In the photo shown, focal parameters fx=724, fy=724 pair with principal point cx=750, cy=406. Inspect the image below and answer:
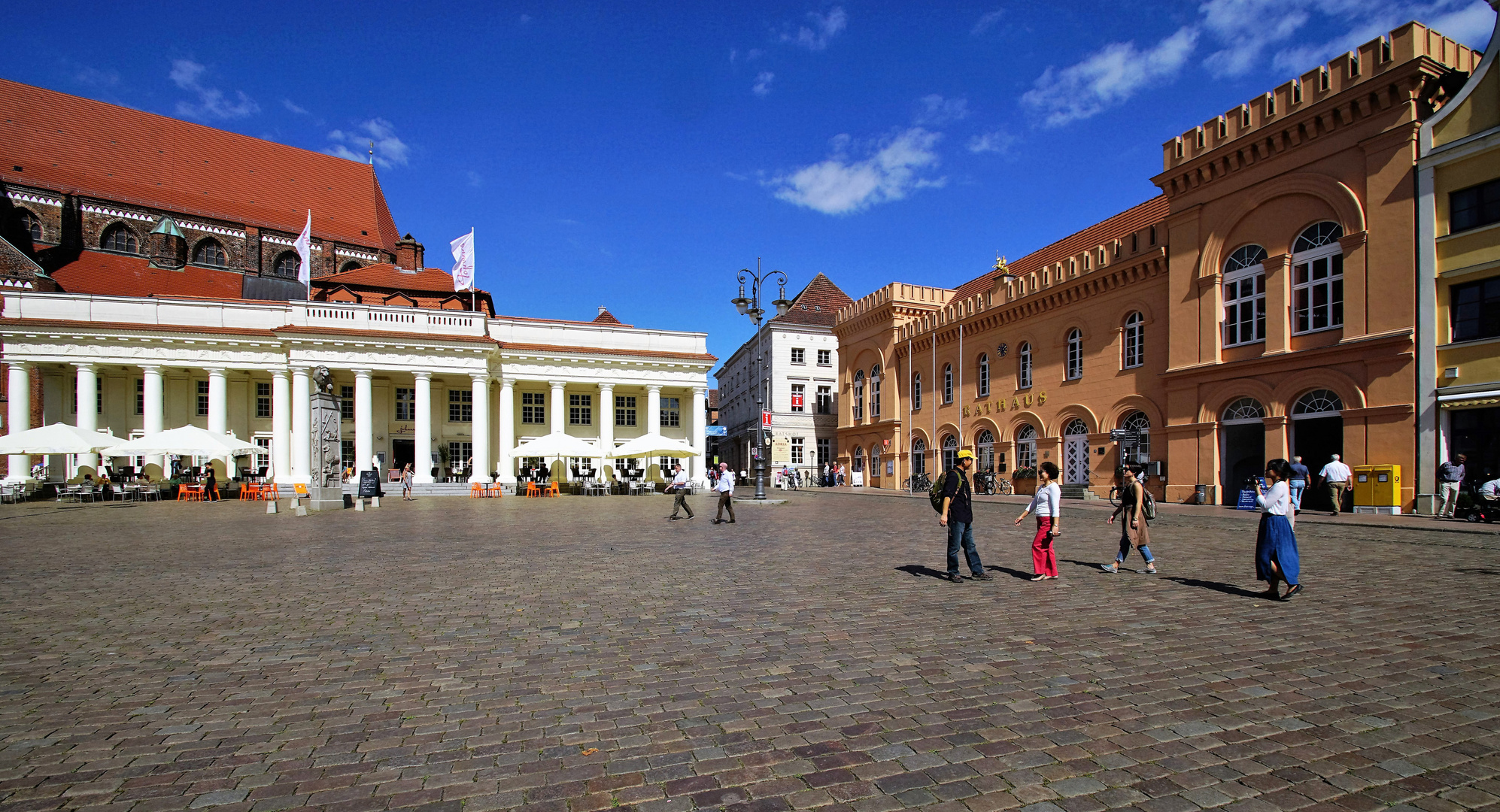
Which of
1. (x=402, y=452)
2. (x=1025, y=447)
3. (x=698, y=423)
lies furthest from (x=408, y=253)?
(x=1025, y=447)

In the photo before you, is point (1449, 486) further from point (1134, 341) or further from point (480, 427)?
point (480, 427)

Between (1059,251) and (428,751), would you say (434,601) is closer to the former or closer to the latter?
(428,751)

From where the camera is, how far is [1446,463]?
58.7ft

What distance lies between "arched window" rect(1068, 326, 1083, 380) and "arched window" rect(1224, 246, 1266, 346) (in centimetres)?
664

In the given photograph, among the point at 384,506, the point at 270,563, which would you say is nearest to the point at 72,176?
the point at 384,506

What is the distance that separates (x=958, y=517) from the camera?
8648 millimetres

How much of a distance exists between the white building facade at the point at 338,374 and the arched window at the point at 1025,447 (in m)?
17.1

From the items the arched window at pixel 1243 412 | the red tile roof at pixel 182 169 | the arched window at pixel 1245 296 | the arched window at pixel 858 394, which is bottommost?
the arched window at pixel 1243 412

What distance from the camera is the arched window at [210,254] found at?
1868 inches

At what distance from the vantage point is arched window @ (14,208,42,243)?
42.0m

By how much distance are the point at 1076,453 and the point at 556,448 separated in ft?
74.2

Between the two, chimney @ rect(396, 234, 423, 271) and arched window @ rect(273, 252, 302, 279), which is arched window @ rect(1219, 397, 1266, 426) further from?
arched window @ rect(273, 252, 302, 279)

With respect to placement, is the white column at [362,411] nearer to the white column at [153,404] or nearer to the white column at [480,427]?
the white column at [480,427]

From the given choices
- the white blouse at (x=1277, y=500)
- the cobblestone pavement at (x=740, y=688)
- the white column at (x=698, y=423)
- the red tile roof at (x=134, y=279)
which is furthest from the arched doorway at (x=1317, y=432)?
the red tile roof at (x=134, y=279)
